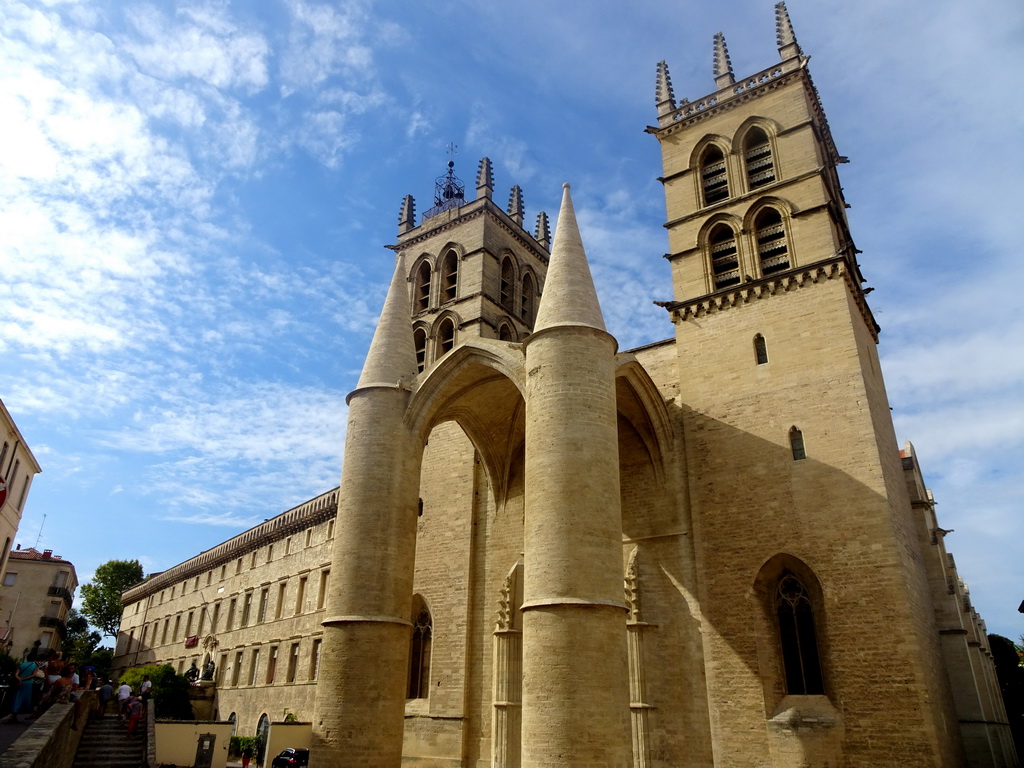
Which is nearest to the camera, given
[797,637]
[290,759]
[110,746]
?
[110,746]

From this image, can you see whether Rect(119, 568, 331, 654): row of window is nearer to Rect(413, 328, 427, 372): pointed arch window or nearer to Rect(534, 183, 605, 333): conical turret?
Rect(413, 328, 427, 372): pointed arch window

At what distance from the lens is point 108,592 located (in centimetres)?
5447

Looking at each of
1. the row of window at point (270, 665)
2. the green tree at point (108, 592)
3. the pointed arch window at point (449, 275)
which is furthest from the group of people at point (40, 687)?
the green tree at point (108, 592)

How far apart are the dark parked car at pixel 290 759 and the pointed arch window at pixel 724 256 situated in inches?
548

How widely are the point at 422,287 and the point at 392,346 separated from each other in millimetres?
6523

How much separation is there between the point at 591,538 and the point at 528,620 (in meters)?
1.40

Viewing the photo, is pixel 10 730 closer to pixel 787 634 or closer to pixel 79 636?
pixel 787 634

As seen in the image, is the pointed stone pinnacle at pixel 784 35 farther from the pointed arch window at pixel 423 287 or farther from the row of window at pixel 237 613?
the row of window at pixel 237 613

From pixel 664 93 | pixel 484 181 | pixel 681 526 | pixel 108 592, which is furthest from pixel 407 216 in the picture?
pixel 108 592

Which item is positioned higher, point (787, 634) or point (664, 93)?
point (664, 93)

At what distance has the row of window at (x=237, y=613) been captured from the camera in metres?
25.9

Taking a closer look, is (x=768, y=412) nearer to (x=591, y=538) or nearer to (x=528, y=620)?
(x=591, y=538)

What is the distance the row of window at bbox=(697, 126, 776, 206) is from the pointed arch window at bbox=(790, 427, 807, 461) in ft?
19.4

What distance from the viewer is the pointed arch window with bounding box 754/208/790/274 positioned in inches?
618
